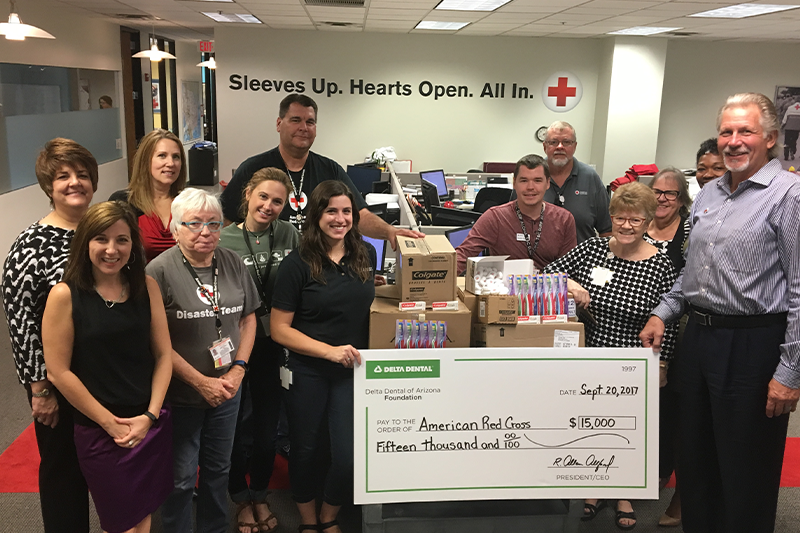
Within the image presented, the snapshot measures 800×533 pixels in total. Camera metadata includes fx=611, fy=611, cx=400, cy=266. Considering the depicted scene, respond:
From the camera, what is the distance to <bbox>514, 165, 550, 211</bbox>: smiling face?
283cm

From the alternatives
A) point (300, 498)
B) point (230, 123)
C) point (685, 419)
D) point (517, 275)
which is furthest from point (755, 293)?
point (230, 123)

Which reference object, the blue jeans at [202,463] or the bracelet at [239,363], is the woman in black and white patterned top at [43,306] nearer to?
the blue jeans at [202,463]

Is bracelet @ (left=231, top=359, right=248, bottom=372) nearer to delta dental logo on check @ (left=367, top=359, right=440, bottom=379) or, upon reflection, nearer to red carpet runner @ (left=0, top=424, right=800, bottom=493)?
delta dental logo on check @ (left=367, top=359, right=440, bottom=379)

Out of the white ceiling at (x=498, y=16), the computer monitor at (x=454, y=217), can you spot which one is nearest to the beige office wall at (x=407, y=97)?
the white ceiling at (x=498, y=16)

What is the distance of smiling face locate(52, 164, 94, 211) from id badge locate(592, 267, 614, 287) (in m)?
1.92

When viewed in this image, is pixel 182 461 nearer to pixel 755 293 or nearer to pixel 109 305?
pixel 109 305

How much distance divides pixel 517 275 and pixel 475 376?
1.39 ft

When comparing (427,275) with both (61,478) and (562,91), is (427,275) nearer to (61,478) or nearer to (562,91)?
(61,478)

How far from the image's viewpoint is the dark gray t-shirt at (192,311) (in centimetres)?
203

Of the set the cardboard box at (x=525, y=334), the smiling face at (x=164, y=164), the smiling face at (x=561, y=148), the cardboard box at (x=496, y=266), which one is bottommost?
the cardboard box at (x=525, y=334)

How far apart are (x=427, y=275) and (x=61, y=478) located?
4.70ft

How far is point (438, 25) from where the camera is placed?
7.96 metres

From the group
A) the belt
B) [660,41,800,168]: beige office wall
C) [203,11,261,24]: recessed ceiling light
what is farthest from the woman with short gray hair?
[660,41,800,168]: beige office wall

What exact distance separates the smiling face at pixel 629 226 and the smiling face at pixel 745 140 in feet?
1.26
